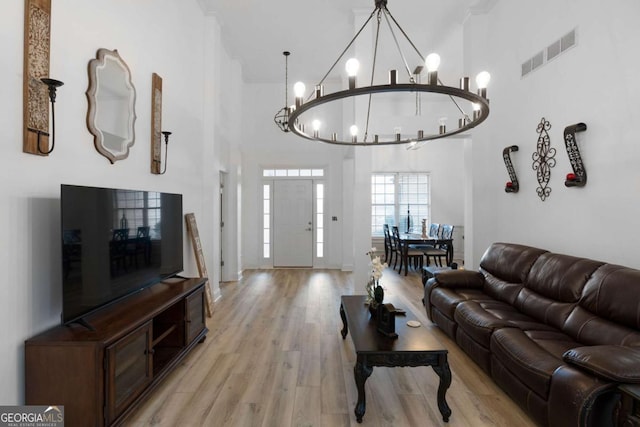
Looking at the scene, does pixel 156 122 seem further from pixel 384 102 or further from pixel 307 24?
pixel 384 102

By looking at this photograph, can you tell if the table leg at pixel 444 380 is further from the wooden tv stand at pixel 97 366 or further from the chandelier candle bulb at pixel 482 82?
the wooden tv stand at pixel 97 366

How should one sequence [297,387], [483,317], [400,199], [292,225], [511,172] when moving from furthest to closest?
[400,199]
[292,225]
[511,172]
[483,317]
[297,387]

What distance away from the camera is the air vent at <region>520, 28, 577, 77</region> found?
2.97m

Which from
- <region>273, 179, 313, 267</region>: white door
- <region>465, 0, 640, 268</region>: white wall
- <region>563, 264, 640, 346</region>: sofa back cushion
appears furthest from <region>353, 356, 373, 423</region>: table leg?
<region>273, 179, 313, 267</region>: white door

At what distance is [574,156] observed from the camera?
2838 mm

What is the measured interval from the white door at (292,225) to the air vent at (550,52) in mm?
4518

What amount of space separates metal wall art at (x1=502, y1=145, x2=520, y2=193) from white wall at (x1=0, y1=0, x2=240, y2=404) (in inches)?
158

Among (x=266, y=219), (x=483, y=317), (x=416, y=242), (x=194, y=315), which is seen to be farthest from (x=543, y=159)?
(x=266, y=219)

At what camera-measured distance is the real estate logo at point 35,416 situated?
167cm

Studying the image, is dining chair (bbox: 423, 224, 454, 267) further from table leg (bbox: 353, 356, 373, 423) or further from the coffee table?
table leg (bbox: 353, 356, 373, 423)

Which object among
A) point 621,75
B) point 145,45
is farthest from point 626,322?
point 145,45

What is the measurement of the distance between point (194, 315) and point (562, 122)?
4.05 metres

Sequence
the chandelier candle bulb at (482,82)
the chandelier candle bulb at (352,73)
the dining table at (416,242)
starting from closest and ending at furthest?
the chandelier candle bulb at (352,73), the chandelier candle bulb at (482,82), the dining table at (416,242)

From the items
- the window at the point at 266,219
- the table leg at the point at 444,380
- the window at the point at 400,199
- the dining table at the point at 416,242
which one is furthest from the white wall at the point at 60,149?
the window at the point at 400,199
